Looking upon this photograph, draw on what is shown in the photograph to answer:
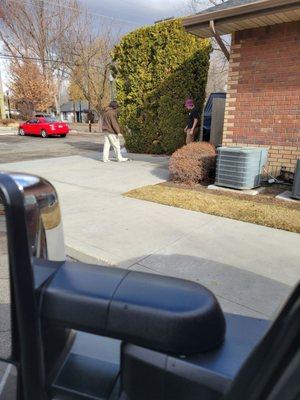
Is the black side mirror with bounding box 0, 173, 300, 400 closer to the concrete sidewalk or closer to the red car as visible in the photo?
the concrete sidewalk

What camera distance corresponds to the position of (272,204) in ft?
19.0

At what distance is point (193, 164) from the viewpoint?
7.12 m

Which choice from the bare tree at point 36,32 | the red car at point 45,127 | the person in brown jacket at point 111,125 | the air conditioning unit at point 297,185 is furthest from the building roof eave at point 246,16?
the bare tree at point 36,32

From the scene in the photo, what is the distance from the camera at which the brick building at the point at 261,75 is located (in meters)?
6.68

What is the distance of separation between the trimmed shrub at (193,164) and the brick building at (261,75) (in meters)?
0.86

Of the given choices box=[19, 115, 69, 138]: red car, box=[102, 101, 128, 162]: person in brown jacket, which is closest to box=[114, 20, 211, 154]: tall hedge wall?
box=[102, 101, 128, 162]: person in brown jacket

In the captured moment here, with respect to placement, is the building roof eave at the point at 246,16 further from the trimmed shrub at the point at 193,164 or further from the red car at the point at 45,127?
the red car at the point at 45,127

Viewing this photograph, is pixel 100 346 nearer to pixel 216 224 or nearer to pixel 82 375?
pixel 82 375

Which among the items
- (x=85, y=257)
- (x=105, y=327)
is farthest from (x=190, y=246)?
(x=105, y=327)

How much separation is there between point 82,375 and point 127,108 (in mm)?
12651

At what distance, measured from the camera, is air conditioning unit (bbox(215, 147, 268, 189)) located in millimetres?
6531

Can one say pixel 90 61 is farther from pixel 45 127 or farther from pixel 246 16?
pixel 246 16

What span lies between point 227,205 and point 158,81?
7.74 meters

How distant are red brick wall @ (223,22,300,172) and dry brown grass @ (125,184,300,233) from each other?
1742 mm
